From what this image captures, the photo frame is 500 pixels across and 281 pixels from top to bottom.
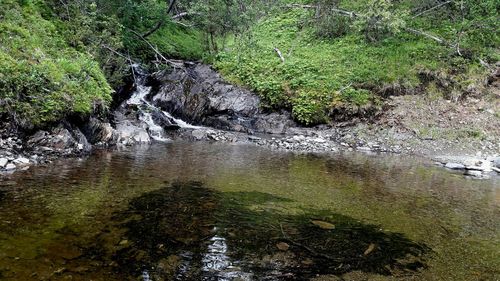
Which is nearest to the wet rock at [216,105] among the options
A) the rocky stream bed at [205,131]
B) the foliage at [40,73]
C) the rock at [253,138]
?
the rocky stream bed at [205,131]

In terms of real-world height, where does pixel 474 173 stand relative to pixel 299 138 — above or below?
above

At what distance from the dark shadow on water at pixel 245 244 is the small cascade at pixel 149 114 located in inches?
351

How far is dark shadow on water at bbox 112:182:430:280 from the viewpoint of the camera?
15.7 feet

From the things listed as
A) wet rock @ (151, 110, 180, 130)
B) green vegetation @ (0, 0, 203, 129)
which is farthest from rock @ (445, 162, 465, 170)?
green vegetation @ (0, 0, 203, 129)

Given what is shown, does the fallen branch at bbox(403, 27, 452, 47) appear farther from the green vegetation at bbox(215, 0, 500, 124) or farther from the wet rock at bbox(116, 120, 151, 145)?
the wet rock at bbox(116, 120, 151, 145)

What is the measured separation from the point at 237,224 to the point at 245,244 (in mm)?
826

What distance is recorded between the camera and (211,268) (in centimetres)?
479

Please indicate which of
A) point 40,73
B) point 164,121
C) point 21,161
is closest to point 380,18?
point 164,121

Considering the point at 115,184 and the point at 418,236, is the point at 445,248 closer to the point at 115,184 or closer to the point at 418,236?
the point at 418,236

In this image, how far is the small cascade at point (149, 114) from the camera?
16.1 meters

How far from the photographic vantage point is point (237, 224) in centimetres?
641

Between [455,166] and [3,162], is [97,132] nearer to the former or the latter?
[3,162]

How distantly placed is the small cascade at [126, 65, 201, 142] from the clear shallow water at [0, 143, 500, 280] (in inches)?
205

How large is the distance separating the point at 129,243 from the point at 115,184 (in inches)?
128
